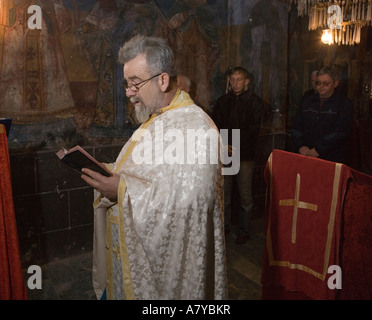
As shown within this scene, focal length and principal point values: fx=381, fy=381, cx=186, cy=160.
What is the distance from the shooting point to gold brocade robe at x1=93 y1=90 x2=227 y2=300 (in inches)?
75.3

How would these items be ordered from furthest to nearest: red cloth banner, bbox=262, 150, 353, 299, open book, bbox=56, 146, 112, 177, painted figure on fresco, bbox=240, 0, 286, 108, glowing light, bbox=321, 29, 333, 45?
glowing light, bbox=321, 29, 333, 45 < painted figure on fresco, bbox=240, 0, 286, 108 < red cloth banner, bbox=262, 150, 353, 299 < open book, bbox=56, 146, 112, 177

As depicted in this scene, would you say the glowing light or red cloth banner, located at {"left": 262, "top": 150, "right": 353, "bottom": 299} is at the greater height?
the glowing light

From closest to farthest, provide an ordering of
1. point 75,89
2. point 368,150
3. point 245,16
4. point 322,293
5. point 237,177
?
point 322,293, point 75,89, point 237,177, point 245,16, point 368,150

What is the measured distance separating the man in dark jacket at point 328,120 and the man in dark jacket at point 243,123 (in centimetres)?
61

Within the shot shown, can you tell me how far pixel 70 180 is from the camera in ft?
13.5

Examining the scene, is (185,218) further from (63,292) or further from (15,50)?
(15,50)

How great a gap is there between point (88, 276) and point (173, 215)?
7.49 ft

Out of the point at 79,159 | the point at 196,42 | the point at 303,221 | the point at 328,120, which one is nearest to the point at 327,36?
the point at 328,120

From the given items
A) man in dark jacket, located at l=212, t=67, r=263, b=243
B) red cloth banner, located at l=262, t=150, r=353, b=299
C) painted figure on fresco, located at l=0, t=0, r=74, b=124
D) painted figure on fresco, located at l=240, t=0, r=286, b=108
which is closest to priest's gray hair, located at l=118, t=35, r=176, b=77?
red cloth banner, located at l=262, t=150, r=353, b=299

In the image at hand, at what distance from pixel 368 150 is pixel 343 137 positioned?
8.38 ft

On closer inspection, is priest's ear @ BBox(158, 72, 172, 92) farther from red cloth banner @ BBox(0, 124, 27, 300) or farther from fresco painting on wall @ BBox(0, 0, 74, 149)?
fresco painting on wall @ BBox(0, 0, 74, 149)

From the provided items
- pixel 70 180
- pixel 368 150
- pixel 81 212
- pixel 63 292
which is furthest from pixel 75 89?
pixel 368 150

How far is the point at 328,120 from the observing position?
437 centimetres

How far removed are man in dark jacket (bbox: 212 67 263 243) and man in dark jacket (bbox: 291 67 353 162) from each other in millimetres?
606
